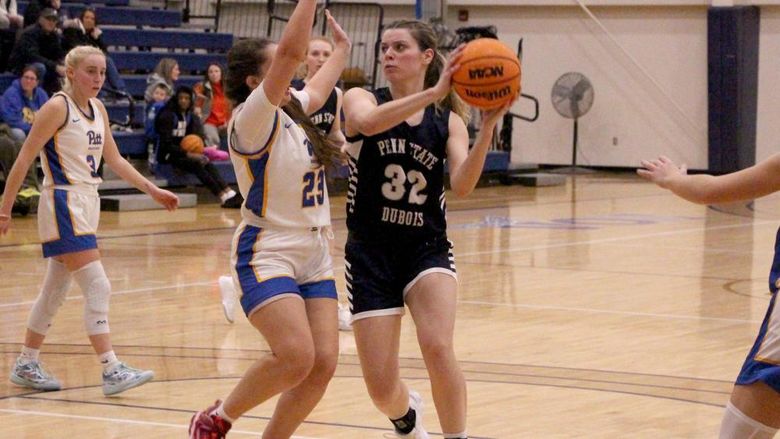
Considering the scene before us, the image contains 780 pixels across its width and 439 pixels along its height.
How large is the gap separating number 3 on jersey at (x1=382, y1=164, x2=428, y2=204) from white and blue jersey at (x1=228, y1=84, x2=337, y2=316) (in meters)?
0.26

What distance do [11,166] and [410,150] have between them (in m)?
10.7

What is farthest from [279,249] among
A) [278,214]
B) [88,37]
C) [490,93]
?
[88,37]

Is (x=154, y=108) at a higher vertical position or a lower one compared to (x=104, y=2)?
lower

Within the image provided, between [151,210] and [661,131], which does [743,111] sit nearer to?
[661,131]

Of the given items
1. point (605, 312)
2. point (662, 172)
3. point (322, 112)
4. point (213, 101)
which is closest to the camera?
point (662, 172)

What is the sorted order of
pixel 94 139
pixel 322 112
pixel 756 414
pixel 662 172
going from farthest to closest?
1. pixel 322 112
2. pixel 94 139
3. pixel 662 172
4. pixel 756 414

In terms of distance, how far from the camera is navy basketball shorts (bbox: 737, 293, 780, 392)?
3729 millimetres

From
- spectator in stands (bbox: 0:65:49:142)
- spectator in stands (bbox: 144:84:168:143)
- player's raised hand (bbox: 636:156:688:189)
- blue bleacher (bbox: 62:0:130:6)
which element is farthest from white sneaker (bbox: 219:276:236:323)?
blue bleacher (bbox: 62:0:130:6)

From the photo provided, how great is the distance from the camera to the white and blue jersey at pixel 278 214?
15.4 ft

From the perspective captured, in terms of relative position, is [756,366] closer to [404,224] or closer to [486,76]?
[486,76]

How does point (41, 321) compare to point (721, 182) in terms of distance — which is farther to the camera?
point (41, 321)

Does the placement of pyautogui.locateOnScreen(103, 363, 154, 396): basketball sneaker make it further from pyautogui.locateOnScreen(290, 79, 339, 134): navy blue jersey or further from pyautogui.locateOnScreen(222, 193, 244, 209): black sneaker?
pyautogui.locateOnScreen(222, 193, 244, 209): black sneaker

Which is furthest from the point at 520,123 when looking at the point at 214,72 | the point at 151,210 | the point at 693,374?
the point at 693,374

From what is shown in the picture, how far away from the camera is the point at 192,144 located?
16.5 meters
